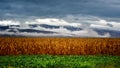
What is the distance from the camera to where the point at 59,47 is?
3953 centimetres

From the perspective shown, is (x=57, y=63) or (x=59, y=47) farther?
(x=59, y=47)

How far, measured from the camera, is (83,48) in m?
39.7

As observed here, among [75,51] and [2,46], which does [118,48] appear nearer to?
[75,51]

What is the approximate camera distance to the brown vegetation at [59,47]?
3874 centimetres

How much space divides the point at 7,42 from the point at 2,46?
1.08m

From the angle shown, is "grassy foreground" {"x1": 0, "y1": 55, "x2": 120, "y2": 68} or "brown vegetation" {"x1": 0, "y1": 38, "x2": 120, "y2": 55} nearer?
"grassy foreground" {"x1": 0, "y1": 55, "x2": 120, "y2": 68}

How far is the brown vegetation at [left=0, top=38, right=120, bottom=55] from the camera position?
38.7 meters

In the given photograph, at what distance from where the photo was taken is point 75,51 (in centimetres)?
3950

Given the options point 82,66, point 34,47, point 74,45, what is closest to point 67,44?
point 74,45

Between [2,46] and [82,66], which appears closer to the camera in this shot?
[82,66]

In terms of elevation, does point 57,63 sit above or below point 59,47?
above

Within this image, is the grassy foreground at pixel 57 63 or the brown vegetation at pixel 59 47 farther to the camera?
the brown vegetation at pixel 59 47

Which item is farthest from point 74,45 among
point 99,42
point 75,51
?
point 99,42

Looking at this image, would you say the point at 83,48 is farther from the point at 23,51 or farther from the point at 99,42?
the point at 23,51
